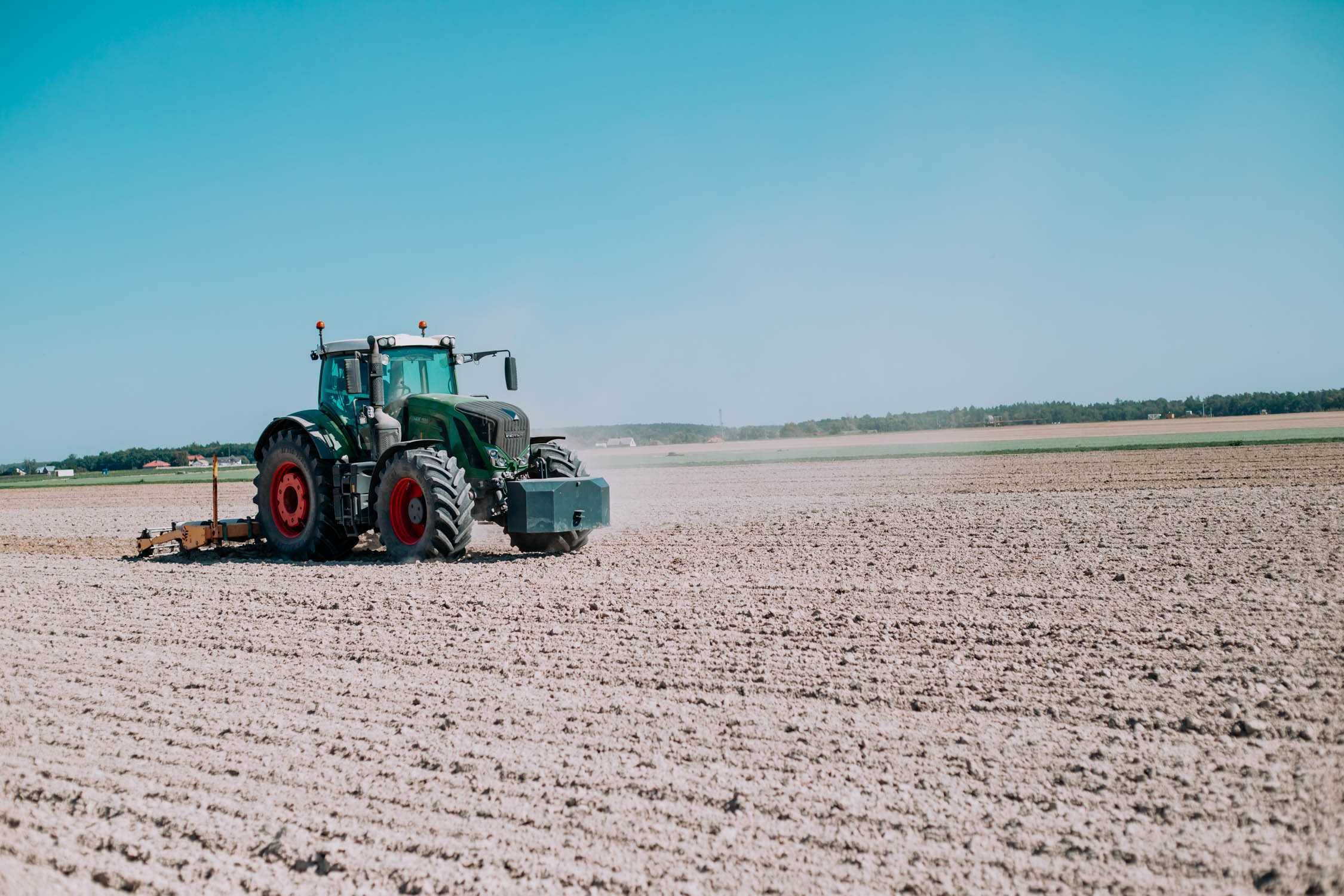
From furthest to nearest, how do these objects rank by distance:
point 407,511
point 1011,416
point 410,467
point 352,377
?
point 1011,416 < point 407,511 < point 352,377 < point 410,467

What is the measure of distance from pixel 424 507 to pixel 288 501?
8.21 ft

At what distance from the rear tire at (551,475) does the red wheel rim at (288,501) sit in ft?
8.29

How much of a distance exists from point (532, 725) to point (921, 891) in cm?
240

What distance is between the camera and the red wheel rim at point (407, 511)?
10.8 metres

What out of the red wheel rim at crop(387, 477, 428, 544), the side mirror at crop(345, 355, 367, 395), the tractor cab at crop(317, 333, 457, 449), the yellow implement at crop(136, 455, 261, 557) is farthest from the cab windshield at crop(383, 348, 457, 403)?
the yellow implement at crop(136, 455, 261, 557)

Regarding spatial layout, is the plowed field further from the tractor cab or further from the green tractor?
the tractor cab

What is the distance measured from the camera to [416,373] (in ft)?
38.9

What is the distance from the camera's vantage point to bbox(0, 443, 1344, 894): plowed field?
3.69 metres

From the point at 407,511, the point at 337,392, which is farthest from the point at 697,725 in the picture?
the point at 337,392

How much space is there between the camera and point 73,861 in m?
3.82

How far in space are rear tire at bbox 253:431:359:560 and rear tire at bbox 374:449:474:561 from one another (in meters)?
0.82

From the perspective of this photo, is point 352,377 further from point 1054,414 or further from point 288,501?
point 1054,414

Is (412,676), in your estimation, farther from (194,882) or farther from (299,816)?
(194,882)

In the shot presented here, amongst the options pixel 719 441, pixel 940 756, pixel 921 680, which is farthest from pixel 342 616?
pixel 719 441
